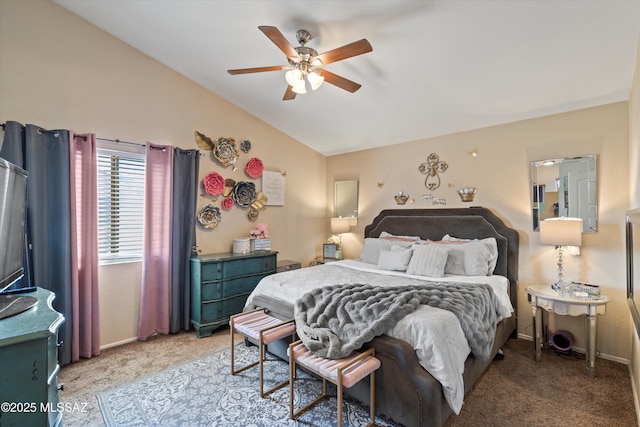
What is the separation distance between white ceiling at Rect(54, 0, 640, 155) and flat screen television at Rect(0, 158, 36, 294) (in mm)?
1858

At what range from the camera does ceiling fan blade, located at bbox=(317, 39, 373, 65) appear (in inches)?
76.2

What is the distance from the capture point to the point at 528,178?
10.4 feet

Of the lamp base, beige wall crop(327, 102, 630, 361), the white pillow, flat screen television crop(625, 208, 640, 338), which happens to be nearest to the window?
the white pillow

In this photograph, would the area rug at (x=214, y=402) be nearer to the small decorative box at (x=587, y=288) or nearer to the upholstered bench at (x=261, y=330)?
the upholstered bench at (x=261, y=330)

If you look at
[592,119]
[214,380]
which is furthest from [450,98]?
[214,380]

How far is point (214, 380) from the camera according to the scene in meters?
2.39

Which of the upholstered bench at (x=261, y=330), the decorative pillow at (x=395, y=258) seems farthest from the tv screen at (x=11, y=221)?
the decorative pillow at (x=395, y=258)

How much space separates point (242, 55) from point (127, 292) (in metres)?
2.82

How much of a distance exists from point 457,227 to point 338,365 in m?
2.55

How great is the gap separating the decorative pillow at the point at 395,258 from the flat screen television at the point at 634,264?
172 cm

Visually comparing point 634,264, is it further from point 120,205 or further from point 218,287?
point 120,205

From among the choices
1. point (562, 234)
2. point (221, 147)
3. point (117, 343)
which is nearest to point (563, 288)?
point (562, 234)

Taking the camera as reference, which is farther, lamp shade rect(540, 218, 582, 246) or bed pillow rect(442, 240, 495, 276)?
bed pillow rect(442, 240, 495, 276)

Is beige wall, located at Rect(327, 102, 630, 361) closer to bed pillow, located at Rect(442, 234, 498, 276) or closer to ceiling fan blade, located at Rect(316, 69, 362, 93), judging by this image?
bed pillow, located at Rect(442, 234, 498, 276)
